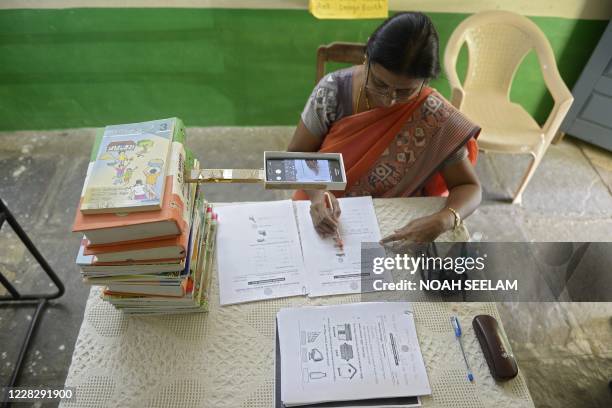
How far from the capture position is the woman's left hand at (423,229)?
3.72ft

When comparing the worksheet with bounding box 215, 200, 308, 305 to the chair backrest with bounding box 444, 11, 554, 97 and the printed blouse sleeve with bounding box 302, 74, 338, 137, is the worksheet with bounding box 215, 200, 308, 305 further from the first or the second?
the chair backrest with bounding box 444, 11, 554, 97

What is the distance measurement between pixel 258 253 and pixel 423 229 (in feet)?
1.53

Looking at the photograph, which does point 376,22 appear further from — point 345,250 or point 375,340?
point 375,340

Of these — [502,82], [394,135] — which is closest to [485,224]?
[502,82]

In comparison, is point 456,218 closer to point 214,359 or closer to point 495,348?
point 495,348

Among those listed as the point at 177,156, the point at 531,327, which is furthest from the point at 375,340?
the point at 531,327

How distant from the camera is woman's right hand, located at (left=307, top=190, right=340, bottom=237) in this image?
114 cm

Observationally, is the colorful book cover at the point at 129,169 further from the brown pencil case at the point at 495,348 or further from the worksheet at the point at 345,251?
the brown pencil case at the point at 495,348

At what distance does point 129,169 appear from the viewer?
2.60 feet

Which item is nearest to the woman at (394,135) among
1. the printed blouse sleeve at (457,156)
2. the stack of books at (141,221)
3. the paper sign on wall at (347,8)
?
the printed blouse sleeve at (457,156)

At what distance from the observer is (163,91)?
2.46 meters

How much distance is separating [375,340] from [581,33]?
246 cm

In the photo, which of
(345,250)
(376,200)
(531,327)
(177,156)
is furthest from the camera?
(531,327)

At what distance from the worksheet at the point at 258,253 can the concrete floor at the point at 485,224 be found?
87 cm
